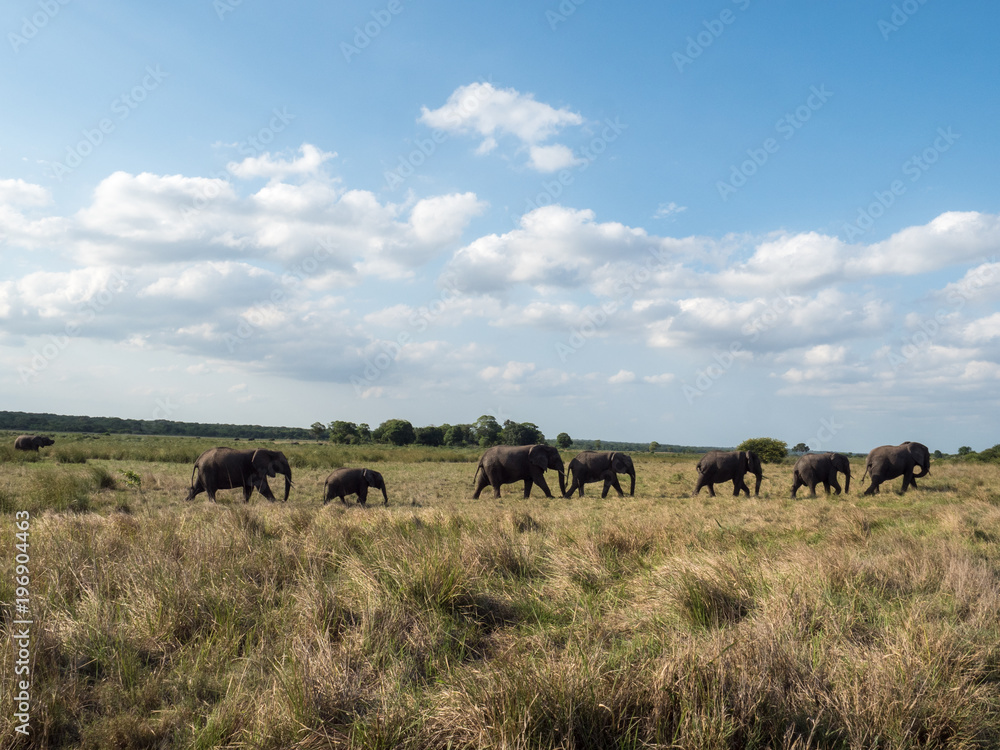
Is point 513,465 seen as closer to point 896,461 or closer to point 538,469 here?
point 538,469

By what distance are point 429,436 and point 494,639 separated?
9837cm

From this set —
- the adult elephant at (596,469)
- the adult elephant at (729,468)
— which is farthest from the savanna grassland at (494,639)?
the adult elephant at (596,469)

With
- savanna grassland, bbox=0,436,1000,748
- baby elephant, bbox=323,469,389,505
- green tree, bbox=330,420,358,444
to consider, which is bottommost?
green tree, bbox=330,420,358,444

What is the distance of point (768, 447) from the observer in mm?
59562

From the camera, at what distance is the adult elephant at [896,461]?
59.4 feet

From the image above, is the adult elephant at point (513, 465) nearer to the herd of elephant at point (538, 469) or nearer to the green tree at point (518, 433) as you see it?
the herd of elephant at point (538, 469)

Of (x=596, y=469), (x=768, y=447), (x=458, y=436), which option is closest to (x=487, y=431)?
Answer: (x=458, y=436)

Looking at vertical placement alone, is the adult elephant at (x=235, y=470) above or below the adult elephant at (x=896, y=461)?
below

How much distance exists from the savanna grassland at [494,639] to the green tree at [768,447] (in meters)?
55.8

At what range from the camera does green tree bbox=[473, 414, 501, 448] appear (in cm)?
9388

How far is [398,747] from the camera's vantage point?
2.86m

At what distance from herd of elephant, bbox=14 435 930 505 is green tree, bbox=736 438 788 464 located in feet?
139

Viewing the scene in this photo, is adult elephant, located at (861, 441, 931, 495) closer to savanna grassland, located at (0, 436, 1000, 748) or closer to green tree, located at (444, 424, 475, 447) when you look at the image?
savanna grassland, located at (0, 436, 1000, 748)

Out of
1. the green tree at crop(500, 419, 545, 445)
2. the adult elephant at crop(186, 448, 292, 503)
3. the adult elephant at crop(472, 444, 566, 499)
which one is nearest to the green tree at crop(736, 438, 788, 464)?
the green tree at crop(500, 419, 545, 445)
